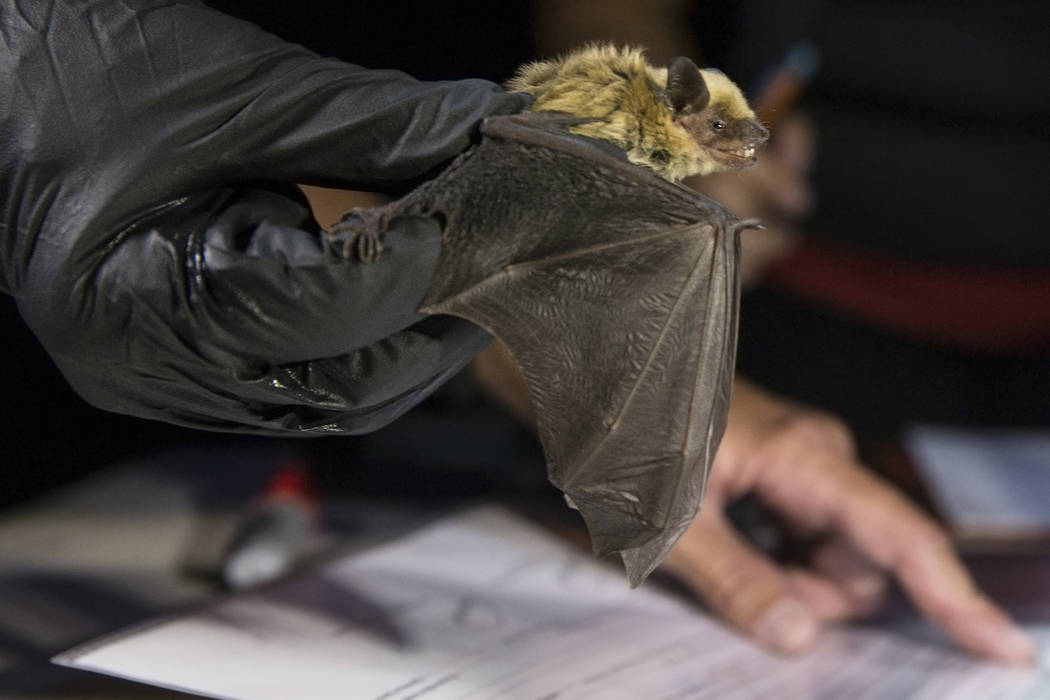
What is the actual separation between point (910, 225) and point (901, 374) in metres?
0.26

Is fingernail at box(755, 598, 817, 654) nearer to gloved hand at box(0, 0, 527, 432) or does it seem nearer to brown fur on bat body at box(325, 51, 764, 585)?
brown fur on bat body at box(325, 51, 764, 585)

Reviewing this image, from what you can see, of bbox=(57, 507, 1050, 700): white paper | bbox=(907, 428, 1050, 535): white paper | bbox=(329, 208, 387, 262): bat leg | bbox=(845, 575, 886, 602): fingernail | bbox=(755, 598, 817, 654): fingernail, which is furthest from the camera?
bbox=(907, 428, 1050, 535): white paper

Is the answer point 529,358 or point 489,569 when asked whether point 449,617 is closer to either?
point 489,569

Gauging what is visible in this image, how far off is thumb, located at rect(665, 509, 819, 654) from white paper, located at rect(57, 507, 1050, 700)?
0.02 m

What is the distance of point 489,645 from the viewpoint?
0.69m

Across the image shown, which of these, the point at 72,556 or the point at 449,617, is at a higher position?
the point at 449,617

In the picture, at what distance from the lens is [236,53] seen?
47 cm

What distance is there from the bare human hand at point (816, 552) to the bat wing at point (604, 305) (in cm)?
33

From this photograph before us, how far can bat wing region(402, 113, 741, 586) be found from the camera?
1.49 feet

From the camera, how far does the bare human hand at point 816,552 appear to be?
821mm

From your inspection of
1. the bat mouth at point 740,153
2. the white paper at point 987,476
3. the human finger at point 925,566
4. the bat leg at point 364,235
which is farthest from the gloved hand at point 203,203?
the white paper at point 987,476

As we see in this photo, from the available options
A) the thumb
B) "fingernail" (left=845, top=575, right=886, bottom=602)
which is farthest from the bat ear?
"fingernail" (left=845, top=575, right=886, bottom=602)

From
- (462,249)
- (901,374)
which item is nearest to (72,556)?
(462,249)

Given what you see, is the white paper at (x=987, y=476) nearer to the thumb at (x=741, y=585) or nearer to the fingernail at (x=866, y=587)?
the fingernail at (x=866, y=587)
